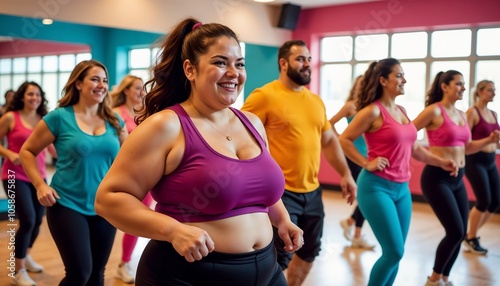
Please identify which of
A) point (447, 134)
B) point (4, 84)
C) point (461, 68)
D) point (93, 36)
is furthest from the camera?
point (93, 36)

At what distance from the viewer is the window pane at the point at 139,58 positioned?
984 centimetres

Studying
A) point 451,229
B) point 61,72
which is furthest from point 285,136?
point 61,72

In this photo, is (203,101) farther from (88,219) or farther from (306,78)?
(306,78)

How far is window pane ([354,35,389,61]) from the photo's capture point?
27.9 feet

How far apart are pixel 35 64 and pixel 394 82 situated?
5.30 metres

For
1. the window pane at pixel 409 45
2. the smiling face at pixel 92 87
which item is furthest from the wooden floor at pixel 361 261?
the window pane at pixel 409 45

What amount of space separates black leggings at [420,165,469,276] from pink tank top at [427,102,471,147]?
30 cm

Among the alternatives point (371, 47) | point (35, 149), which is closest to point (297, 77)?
point (35, 149)

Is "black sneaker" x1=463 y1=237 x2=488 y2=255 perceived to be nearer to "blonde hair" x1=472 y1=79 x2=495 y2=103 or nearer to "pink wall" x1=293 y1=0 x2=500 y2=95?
"blonde hair" x1=472 y1=79 x2=495 y2=103

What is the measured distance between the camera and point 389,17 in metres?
8.20

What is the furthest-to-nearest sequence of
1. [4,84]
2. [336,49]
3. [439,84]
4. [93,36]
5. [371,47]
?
[336,49] → [371,47] → [93,36] → [4,84] → [439,84]

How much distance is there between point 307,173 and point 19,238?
88.4 inches

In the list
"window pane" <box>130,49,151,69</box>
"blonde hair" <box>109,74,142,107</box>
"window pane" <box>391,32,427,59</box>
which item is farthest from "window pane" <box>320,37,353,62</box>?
"blonde hair" <box>109,74,142,107</box>

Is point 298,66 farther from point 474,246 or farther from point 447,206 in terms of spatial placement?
point 474,246
